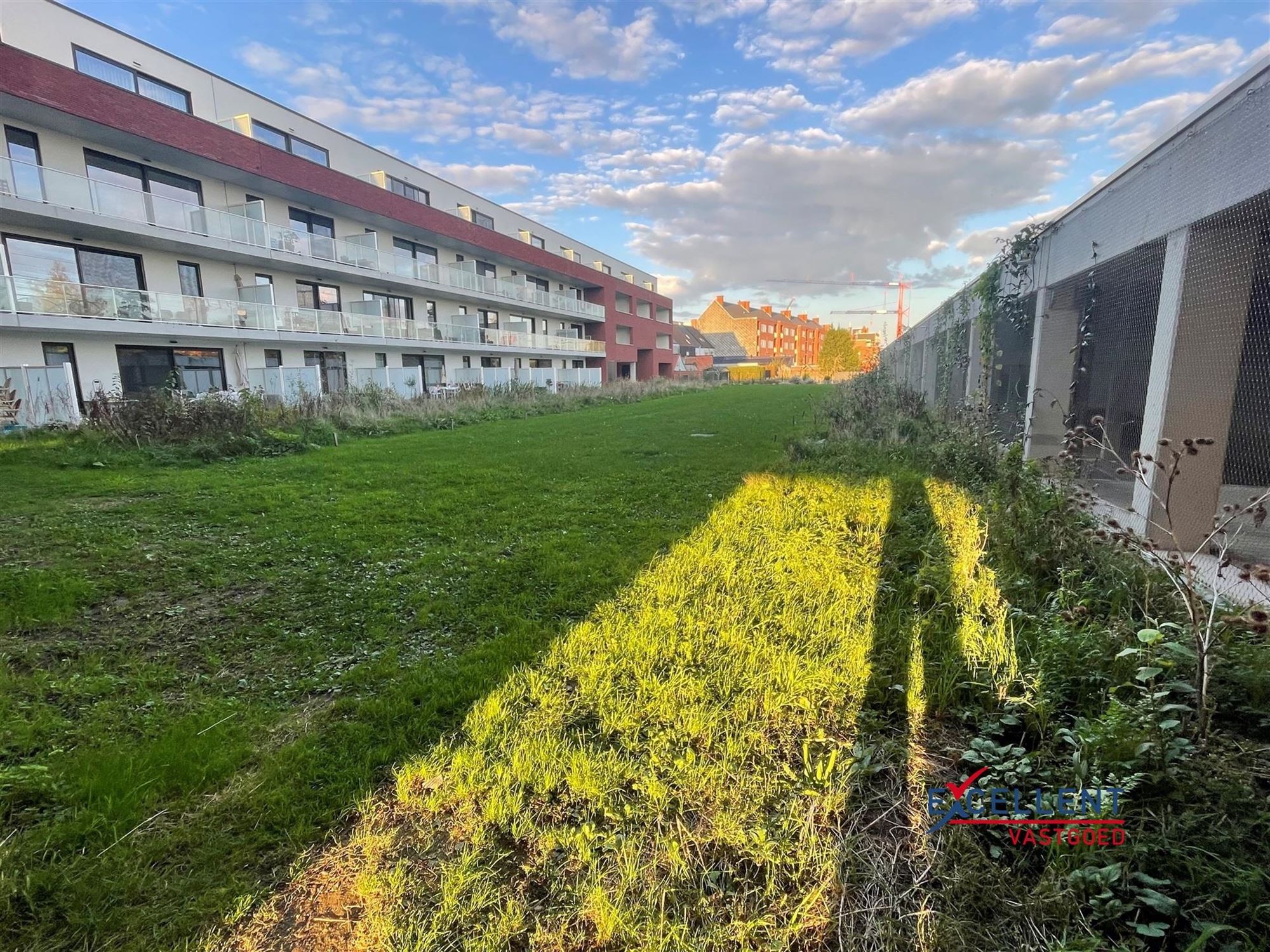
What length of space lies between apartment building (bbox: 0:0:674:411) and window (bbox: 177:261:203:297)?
0.05 metres

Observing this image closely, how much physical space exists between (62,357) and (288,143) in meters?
11.3

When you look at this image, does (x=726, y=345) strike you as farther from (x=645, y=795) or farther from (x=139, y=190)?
(x=645, y=795)

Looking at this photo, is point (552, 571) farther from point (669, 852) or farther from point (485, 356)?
point (485, 356)

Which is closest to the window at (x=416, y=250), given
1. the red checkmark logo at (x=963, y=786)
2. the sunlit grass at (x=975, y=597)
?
the sunlit grass at (x=975, y=597)

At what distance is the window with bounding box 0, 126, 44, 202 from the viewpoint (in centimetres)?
1148

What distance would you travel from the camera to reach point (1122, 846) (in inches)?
63.4

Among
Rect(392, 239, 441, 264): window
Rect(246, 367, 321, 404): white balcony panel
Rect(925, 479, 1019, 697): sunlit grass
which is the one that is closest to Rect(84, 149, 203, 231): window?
Rect(246, 367, 321, 404): white balcony panel

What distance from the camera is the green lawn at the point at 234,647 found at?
1822 millimetres

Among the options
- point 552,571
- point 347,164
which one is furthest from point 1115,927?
point 347,164

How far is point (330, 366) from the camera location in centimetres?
2033

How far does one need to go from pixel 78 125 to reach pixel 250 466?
1093 cm

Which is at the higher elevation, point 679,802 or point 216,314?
point 216,314

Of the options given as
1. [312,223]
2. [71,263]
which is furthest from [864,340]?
[71,263]

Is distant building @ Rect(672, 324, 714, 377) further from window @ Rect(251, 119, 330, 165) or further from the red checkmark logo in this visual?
Result: the red checkmark logo
